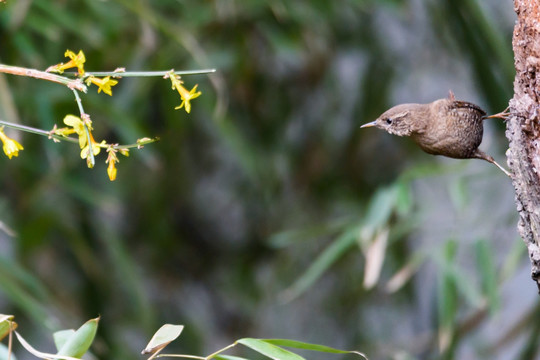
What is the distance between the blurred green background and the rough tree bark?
0.94m

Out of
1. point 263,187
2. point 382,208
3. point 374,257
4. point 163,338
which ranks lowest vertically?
point 163,338

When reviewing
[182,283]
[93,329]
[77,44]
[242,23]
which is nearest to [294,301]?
[182,283]

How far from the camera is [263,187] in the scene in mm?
2527

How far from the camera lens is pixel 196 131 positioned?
2.80m

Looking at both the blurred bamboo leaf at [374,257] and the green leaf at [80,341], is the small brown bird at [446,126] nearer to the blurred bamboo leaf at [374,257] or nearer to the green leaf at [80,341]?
the green leaf at [80,341]

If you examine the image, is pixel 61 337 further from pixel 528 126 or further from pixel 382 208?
pixel 382 208

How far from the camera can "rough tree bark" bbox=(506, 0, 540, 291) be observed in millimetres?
725

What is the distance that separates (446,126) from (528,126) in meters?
0.12

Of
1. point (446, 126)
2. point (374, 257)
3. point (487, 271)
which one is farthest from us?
point (487, 271)

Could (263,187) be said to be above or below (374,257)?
above

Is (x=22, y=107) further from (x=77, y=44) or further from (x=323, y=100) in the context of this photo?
(x=323, y=100)

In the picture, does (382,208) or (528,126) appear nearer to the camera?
(528,126)

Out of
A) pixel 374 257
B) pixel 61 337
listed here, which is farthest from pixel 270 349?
pixel 374 257

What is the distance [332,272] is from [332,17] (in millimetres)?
1040
